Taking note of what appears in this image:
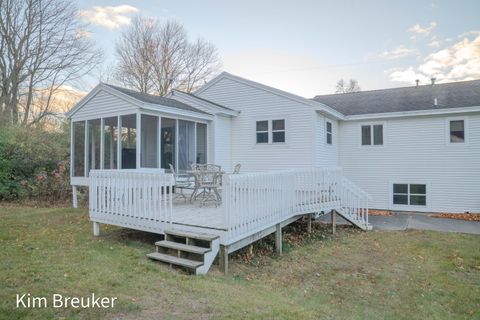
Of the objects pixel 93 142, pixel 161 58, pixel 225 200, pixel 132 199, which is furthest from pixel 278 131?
pixel 161 58

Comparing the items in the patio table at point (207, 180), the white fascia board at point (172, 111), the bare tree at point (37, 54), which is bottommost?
the patio table at point (207, 180)

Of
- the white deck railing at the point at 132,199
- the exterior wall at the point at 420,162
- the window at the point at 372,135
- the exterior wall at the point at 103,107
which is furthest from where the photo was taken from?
the window at the point at 372,135

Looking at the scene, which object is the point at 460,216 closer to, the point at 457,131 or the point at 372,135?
the point at 457,131

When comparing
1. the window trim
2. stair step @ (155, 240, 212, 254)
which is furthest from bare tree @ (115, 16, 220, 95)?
stair step @ (155, 240, 212, 254)

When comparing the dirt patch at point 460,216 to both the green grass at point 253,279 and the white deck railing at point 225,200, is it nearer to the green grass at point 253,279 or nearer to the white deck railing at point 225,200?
the green grass at point 253,279

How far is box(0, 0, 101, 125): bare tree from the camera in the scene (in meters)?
17.0

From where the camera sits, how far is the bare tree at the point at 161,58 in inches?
960

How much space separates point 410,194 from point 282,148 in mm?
5754

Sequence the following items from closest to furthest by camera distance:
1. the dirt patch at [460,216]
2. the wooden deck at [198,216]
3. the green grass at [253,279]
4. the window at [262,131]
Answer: the green grass at [253,279] < the wooden deck at [198,216] < the dirt patch at [460,216] < the window at [262,131]

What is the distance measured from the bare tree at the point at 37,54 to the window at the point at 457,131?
69.9 feet

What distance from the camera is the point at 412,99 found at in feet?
43.3

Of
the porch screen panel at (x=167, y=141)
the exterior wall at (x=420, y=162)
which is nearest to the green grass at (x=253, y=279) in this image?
the porch screen panel at (x=167, y=141)

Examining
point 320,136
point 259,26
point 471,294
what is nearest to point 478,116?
point 320,136

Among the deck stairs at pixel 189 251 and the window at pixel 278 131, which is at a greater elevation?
the window at pixel 278 131
